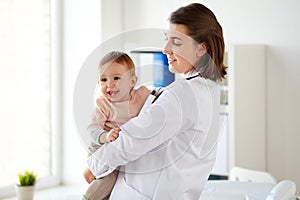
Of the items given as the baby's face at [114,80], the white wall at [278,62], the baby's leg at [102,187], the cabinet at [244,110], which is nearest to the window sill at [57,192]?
the cabinet at [244,110]

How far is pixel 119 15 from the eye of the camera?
351cm

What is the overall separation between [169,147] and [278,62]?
1.92 metres

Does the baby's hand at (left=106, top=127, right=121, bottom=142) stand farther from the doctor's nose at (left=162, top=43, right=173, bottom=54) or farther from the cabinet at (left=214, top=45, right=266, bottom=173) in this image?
the cabinet at (left=214, top=45, right=266, bottom=173)

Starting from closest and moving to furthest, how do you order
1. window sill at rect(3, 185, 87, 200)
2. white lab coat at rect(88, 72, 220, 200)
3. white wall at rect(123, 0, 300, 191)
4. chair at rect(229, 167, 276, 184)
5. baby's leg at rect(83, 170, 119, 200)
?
1. white lab coat at rect(88, 72, 220, 200)
2. baby's leg at rect(83, 170, 119, 200)
3. chair at rect(229, 167, 276, 184)
4. white wall at rect(123, 0, 300, 191)
5. window sill at rect(3, 185, 87, 200)

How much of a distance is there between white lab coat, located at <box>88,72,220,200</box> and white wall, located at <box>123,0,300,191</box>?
5.84 feet

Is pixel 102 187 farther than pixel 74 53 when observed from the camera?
No

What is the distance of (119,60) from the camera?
110 centimetres

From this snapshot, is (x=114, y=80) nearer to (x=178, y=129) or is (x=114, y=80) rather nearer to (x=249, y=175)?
(x=178, y=129)

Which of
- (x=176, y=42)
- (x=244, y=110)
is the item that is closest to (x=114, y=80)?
(x=176, y=42)

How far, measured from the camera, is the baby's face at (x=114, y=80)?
110 cm

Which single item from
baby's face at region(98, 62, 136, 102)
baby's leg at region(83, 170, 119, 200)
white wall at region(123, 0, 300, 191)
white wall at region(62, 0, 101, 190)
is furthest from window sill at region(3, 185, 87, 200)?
baby's face at region(98, 62, 136, 102)

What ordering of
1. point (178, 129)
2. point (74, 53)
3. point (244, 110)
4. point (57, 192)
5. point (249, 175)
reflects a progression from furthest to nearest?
1. point (74, 53)
2. point (57, 192)
3. point (244, 110)
4. point (249, 175)
5. point (178, 129)

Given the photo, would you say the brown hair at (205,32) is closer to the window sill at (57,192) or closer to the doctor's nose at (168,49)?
the doctor's nose at (168,49)

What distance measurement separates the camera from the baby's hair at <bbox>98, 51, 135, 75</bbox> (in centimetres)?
110
